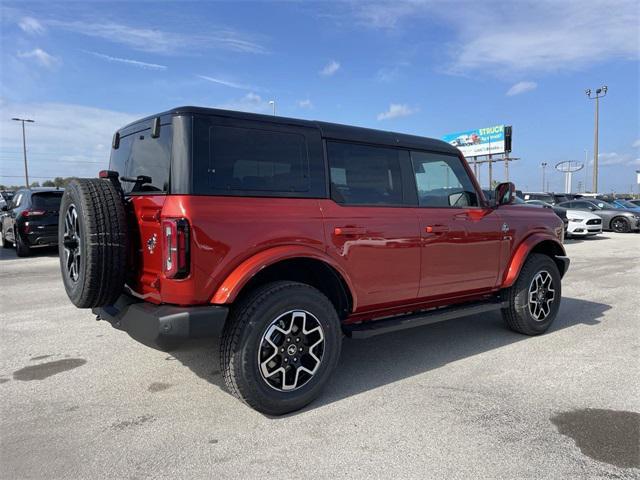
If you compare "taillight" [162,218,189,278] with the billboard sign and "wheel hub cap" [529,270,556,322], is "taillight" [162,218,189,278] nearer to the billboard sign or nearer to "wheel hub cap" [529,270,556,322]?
"wheel hub cap" [529,270,556,322]

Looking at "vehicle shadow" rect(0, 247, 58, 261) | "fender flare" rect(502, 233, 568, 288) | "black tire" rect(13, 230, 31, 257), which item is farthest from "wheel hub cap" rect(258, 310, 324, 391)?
"vehicle shadow" rect(0, 247, 58, 261)

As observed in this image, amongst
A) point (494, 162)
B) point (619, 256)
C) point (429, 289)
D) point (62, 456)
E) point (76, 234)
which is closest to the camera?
point (62, 456)

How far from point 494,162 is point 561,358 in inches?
1654

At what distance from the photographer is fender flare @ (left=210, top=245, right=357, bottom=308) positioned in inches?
116

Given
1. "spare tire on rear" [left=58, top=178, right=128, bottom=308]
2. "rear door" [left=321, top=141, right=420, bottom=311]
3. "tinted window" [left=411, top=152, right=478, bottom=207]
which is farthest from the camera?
"tinted window" [left=411, top=152, right=478, bottom=207]

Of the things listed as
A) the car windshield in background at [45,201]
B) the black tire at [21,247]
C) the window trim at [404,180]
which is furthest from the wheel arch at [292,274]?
the black tire at [21,247]

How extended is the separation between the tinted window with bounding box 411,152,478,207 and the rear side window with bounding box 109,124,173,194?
2.17 meters

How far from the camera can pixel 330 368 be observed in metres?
3.42

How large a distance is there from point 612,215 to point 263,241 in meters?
21.2

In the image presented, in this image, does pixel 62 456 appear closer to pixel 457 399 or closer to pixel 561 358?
pixel 457 399

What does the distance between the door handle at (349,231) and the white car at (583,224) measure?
630 inches

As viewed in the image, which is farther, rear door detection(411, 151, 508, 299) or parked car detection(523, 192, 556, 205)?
parked car detection(523, 192, 556, 205)

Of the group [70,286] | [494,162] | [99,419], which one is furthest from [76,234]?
[494,162]

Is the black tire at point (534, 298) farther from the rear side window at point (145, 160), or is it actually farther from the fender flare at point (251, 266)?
the rear side window at point (145, 160)
